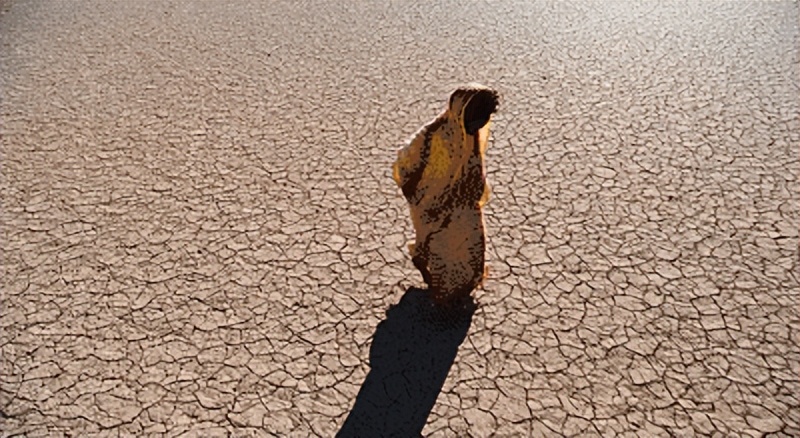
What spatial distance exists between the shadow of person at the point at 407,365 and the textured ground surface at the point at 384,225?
0.07ft

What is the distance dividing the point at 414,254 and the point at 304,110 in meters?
2.81

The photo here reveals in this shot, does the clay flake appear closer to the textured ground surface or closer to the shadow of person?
the shadow of person

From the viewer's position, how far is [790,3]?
789cm

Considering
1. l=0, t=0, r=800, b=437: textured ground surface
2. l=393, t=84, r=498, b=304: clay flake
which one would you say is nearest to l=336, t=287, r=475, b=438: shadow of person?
l=0, t=0, r=800, b=437: textured ground surface

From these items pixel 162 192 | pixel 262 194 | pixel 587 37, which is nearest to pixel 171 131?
pixel 162 192

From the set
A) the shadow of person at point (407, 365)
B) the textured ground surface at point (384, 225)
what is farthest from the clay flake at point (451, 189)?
the textured ground surface at point (384, 225)

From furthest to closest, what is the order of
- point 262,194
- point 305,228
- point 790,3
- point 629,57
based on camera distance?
point 790,3
point 629,57
point 262,194
point 305,228

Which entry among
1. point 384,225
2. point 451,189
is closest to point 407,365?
point 451,189

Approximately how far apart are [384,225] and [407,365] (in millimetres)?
1346

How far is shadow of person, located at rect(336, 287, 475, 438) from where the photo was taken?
3.60 metres

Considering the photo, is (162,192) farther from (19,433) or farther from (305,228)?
(19,433)

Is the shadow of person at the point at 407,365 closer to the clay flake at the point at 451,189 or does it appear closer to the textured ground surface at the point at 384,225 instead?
the textured ground surface at the point at 384,225

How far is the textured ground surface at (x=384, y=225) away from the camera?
376 centimetres

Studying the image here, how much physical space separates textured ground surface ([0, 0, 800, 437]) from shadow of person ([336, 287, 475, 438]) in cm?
2
